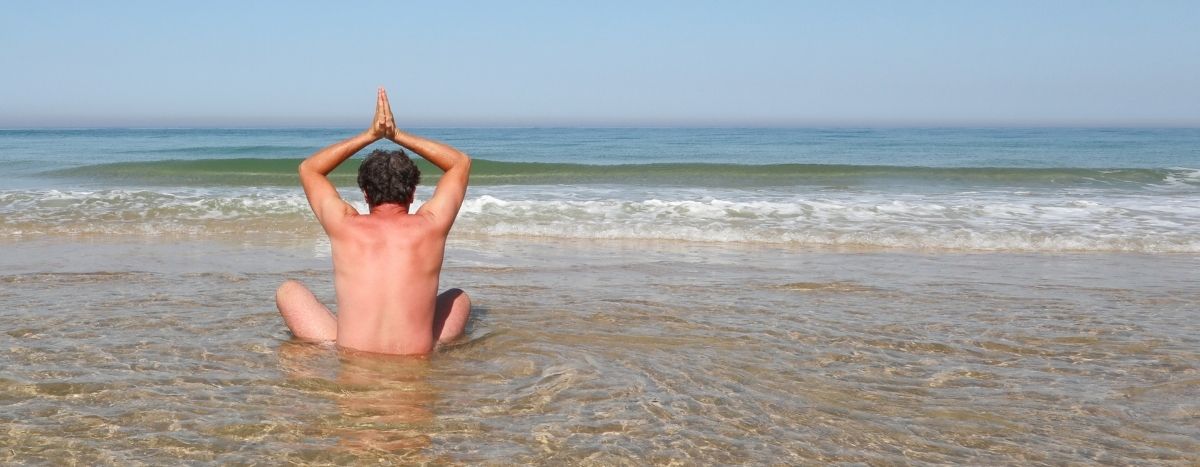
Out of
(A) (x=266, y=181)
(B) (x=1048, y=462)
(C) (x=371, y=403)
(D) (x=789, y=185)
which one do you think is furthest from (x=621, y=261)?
(A) (x=266, y=181)

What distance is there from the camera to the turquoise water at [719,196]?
1049 cm

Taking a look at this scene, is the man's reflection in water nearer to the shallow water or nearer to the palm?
the shallow water

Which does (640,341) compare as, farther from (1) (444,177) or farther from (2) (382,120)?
(2) (382,120)

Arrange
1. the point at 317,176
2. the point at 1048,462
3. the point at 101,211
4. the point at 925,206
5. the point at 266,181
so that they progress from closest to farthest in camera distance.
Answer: the point at 1048,462, the point at 317,176, the point at 101,211, the point at 925,206, the point at 266,181

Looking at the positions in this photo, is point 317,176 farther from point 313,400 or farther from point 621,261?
point 621,261

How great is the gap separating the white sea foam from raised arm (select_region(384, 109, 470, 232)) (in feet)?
19.1

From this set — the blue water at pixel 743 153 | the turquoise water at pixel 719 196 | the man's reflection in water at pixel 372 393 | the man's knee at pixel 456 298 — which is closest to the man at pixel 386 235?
the man's reflection in water at pixel 372 393

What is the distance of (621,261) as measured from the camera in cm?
858

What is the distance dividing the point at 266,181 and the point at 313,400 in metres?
18.0

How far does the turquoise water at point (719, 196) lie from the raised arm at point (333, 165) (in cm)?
595

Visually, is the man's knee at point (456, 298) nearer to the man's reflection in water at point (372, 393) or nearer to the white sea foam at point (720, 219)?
the man's reflection in water at point (372, 393)

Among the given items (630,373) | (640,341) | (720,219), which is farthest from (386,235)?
(720,219)

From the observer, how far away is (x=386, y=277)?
447cm

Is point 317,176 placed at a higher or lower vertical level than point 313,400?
higher
